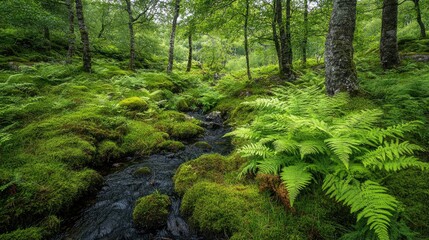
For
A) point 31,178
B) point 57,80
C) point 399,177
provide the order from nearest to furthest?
point 399,177 → point 31,178 → point 57,80

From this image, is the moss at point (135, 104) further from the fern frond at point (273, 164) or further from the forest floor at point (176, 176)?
the fern frond at point (273, 164)

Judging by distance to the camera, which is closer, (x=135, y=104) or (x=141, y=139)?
(x=141, y=139)

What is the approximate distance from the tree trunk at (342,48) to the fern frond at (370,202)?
3.19m

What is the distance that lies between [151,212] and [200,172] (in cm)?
102

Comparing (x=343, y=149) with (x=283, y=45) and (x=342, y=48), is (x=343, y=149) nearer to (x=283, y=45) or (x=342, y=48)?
(x=342, y=48)

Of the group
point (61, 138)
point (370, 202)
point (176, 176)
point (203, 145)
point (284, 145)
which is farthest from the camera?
point (203, 145)

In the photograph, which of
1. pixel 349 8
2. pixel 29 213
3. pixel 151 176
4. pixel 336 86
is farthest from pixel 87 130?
pixel 349 8

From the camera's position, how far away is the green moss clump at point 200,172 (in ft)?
11.8

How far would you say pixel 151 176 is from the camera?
4.31 meters

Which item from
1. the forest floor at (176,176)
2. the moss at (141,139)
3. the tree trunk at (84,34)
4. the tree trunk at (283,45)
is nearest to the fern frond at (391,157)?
the forest floor at (176,176)

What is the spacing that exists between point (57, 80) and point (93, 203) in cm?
781

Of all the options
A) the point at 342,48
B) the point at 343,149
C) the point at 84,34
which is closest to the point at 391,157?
the point at 343,149

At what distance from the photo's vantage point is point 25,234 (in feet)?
8.61

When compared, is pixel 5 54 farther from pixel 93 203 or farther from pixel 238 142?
pixel 238 142
